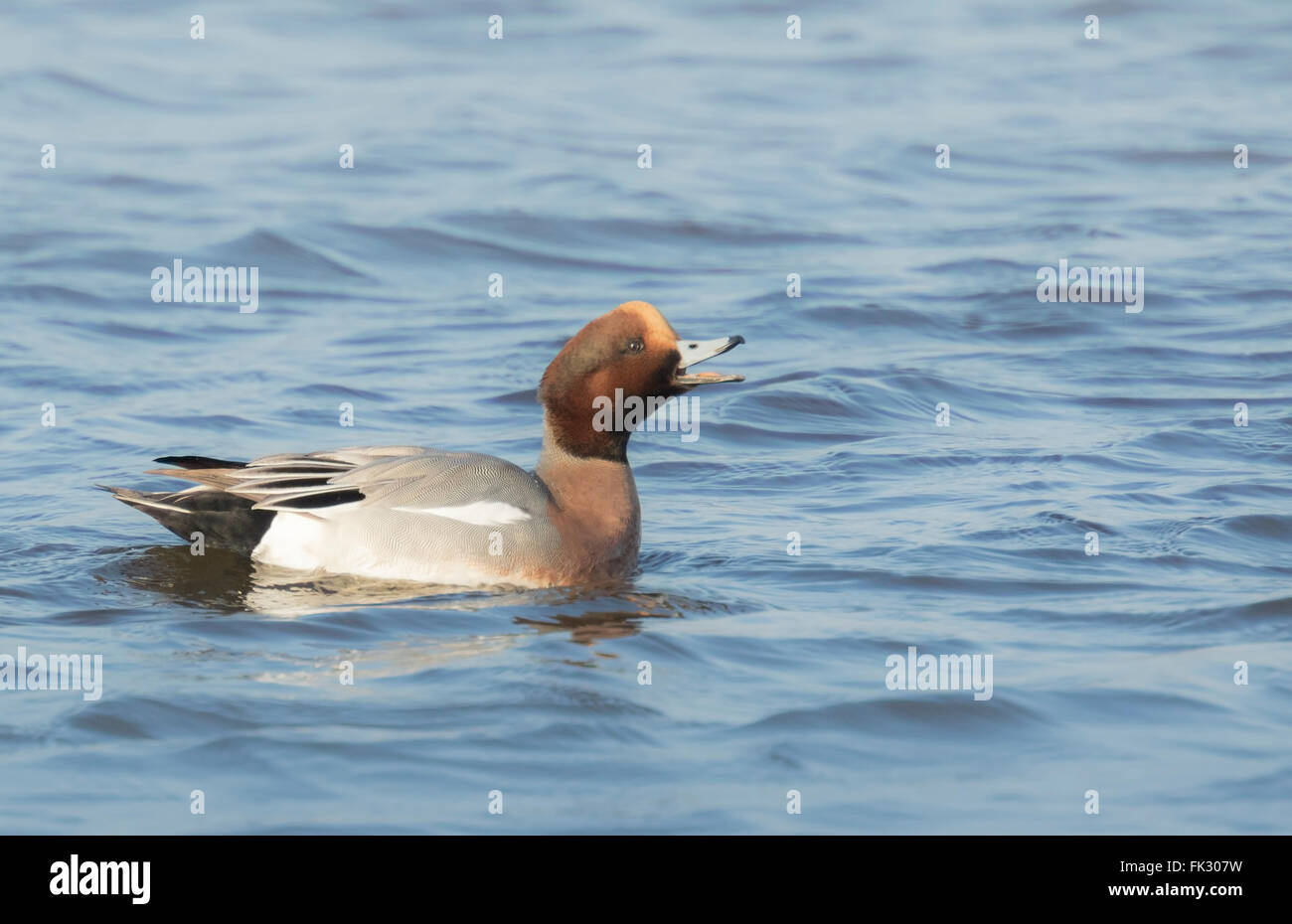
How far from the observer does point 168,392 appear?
1143 cm

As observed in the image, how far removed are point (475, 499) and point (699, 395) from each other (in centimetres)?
401

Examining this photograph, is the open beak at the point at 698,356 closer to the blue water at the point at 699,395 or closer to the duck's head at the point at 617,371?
the duck's head at the point at 617,371

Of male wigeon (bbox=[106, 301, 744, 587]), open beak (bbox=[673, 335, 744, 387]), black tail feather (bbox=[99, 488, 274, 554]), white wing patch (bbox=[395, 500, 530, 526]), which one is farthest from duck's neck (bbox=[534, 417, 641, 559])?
black tail feather (bbox=[99, 488, 274, 554])

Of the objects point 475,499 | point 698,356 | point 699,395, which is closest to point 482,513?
point 475,499

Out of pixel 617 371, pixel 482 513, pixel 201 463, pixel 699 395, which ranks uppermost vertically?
pixel 617 371

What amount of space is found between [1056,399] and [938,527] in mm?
3051

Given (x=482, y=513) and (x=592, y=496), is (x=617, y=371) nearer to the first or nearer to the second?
(x=592, y=496)

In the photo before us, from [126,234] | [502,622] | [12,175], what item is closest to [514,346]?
[126,234]

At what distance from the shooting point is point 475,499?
7758 millimetres

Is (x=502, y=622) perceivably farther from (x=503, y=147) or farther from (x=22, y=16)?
(x=22, y=16)

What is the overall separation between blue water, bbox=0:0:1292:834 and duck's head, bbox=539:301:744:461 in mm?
747

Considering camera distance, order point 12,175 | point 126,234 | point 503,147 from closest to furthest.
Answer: point 126,234, point 12,175, point 503,147

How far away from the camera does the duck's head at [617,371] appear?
796 cm

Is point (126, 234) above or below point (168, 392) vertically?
above
